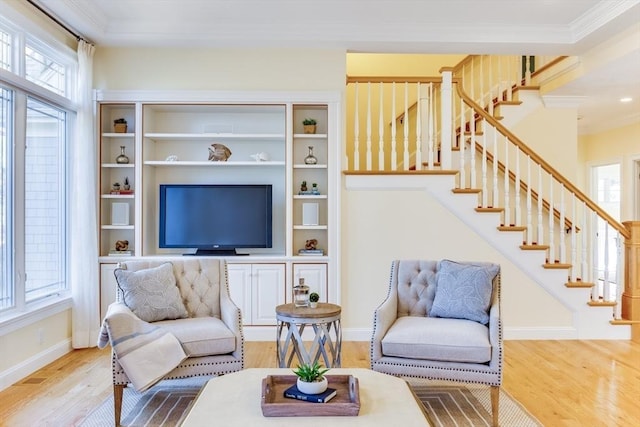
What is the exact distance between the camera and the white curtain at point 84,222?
4289 mm

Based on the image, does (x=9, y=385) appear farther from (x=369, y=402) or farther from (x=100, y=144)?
(x=369, y=402)

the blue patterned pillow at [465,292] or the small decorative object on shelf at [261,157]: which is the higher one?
the small decorative object on shelf at [261,157]

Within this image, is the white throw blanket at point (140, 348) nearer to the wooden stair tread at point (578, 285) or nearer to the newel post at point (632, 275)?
the wooden stair tread at point (578, 285)

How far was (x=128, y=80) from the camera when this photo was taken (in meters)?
4.65

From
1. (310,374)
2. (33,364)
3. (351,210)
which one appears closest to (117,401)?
(310,374)

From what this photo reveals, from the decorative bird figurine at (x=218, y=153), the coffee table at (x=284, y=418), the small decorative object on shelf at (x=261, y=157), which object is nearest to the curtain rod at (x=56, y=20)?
the decorative bird figurine at (x=218, y=153)

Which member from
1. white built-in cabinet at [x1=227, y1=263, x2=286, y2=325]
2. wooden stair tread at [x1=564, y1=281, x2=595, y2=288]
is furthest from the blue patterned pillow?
wooden stair tread at [x1=564, y1=281, x2=595, y2=288]

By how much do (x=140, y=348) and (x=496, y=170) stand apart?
375 centimetres

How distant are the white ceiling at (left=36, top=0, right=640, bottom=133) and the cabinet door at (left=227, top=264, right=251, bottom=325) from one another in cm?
222

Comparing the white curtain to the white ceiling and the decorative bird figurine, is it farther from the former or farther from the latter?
the decorative bird figurine

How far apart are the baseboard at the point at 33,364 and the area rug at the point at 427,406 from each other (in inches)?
35.2

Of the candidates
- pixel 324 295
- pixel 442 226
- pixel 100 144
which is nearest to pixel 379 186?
pixel 442 226

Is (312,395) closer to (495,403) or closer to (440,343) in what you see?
(440,343)

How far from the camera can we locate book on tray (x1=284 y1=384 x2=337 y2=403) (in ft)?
6.75
